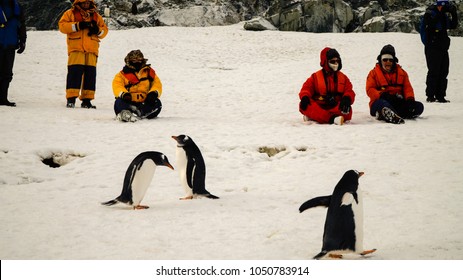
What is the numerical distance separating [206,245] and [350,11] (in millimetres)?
21374

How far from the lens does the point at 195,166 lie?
404cm

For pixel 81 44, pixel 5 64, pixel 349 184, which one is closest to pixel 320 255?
pixel 349 184

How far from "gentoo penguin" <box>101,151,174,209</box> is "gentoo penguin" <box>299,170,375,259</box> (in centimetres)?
135

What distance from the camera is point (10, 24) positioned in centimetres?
783

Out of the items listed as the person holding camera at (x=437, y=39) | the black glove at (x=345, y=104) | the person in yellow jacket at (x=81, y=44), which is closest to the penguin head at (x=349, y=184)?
the black glove at (x=345, y=104)

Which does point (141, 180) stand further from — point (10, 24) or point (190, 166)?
point (10, 24)

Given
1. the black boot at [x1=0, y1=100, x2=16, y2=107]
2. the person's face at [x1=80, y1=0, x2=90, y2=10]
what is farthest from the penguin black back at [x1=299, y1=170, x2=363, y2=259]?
the person's face at [x1=80, y1=0, x2=90, y2=10]

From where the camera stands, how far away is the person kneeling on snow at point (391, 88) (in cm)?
698

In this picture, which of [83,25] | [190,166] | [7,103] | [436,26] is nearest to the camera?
[190,166]

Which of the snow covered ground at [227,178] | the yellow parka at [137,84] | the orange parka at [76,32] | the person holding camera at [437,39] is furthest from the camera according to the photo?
the person holding camera at [437,39]

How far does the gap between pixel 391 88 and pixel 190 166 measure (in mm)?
3847

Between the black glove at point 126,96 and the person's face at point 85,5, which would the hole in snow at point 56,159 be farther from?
the person's face at point 85,5

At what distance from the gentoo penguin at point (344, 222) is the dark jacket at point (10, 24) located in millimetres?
6271
